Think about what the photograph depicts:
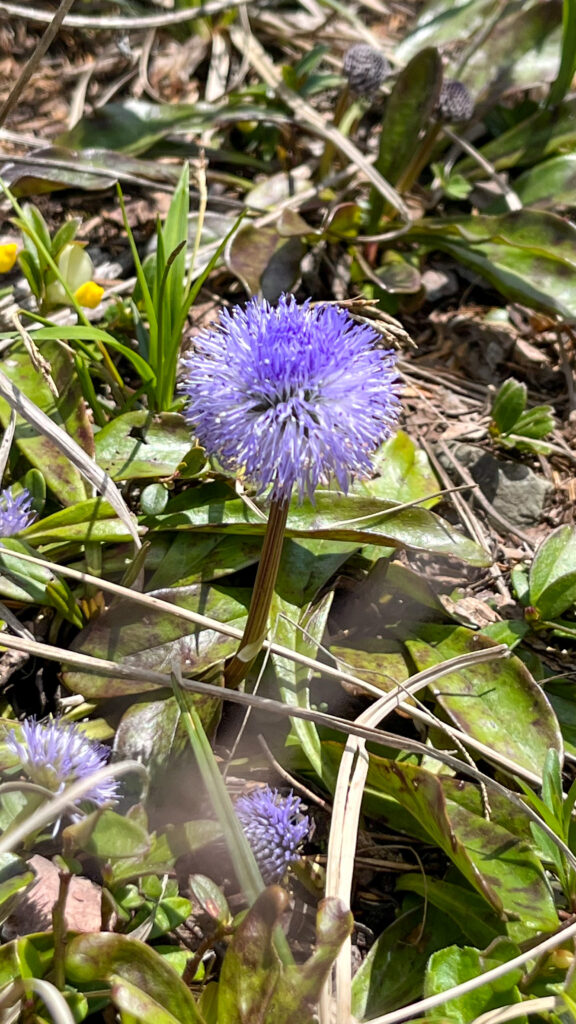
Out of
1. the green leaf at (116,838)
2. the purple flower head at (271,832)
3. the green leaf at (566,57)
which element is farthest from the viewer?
the green leaf at (566,57)

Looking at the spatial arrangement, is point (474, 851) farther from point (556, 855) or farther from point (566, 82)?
point (566, 82)

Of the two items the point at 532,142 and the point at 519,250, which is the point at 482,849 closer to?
the point at 519,250

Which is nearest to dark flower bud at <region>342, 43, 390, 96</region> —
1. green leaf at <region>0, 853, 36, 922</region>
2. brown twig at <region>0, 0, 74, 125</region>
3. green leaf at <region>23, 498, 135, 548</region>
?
brown twig at <region>0, 0, 74, 125</region>

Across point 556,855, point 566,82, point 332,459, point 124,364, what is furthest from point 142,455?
point 566,82

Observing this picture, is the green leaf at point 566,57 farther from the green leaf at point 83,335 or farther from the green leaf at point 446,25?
the green leaf at point 83,335

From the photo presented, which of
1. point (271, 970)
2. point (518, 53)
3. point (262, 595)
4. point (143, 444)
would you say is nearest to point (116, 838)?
point (271, 970)

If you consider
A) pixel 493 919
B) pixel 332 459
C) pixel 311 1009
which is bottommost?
pixel 493 919

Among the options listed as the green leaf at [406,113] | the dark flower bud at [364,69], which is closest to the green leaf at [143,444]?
the green leaf at [406,113]
